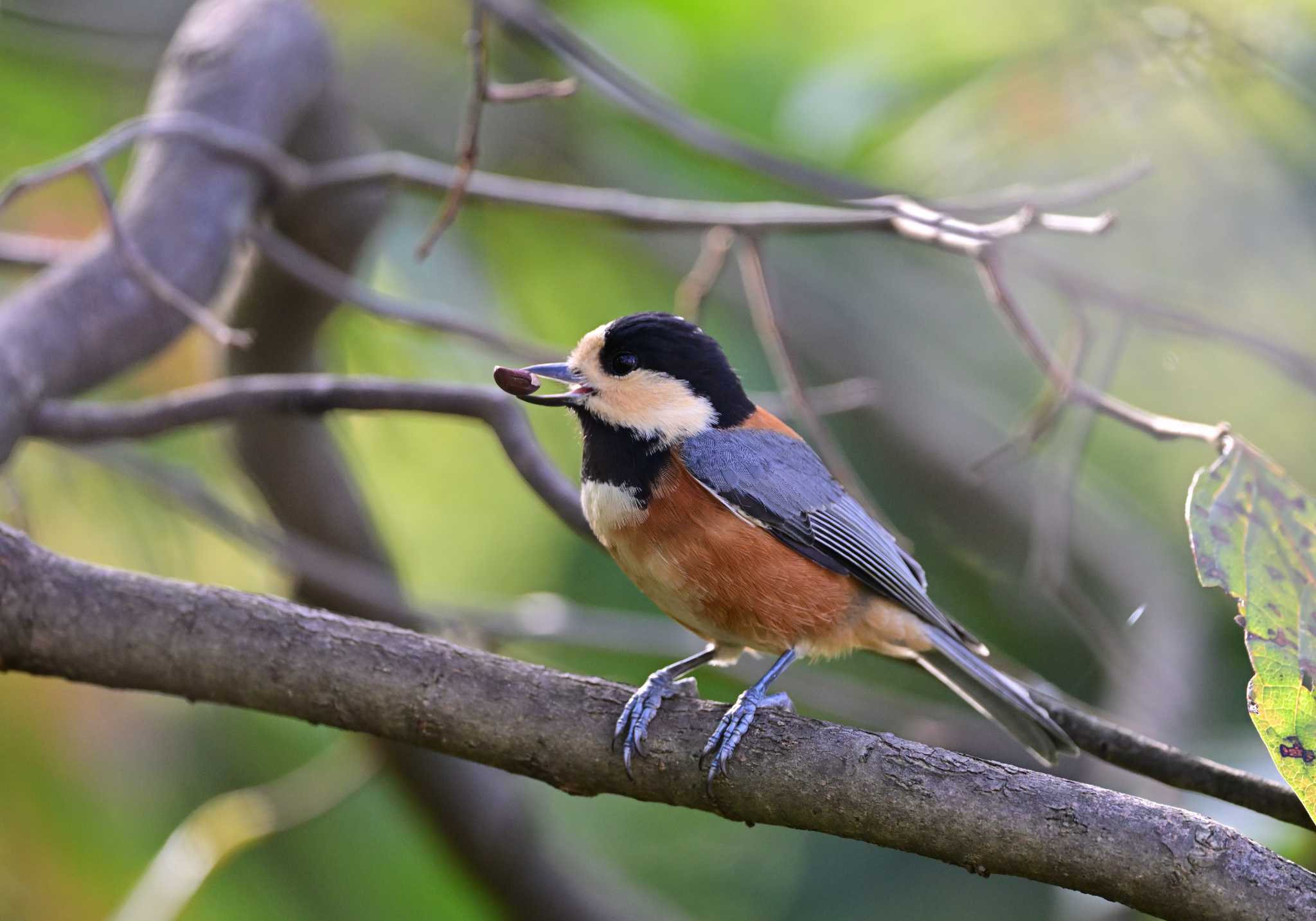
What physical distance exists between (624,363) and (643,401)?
0.09m

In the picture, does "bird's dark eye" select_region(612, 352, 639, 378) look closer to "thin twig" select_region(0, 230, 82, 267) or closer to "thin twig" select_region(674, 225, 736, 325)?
"thin twig" select_region(674, 225, 736, 325)

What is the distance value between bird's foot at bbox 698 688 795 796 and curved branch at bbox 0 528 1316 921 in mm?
21

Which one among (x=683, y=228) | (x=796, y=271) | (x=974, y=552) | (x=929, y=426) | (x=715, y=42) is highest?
(x=715, y=42)

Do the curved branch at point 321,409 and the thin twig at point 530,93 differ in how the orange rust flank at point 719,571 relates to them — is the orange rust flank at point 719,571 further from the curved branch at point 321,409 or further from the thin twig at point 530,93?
the thin twig at point 530,93

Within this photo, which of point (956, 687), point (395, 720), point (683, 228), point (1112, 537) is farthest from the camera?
point (1112, 537)

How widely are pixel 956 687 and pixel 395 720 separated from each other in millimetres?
1205

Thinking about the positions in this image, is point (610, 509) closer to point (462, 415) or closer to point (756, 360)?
point (462, 415)

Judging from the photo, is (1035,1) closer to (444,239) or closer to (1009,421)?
(1009,421)

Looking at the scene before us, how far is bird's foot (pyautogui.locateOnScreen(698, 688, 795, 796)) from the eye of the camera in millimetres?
1888

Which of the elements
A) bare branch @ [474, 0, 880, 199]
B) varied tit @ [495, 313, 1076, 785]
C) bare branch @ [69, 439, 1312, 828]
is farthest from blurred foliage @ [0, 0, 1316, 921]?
varied tit @ [495, 313, 1076, 785]

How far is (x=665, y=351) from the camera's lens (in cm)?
251

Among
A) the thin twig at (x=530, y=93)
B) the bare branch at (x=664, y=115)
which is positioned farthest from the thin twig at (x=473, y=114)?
the bare branch at (x=664, y=115)

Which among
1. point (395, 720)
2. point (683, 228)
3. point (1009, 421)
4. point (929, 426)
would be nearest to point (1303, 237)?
point (1009, 421)

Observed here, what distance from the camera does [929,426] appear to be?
463cm
